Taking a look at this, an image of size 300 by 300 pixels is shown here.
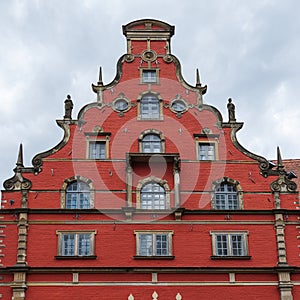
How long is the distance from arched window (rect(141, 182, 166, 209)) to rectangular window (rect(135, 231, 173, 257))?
1.26 m

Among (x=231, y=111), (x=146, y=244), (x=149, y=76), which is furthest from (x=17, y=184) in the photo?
(x=231, y=111)

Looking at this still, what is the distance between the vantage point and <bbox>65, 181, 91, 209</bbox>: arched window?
86.2 ft

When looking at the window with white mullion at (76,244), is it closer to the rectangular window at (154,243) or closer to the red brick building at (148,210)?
the red brick building at (148,210)

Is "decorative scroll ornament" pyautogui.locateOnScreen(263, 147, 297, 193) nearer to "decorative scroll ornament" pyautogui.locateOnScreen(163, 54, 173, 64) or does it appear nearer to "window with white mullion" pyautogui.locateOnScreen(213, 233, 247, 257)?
"window with white mullion" pyautogui.locateOnScreen(213, 233, 247, 257)

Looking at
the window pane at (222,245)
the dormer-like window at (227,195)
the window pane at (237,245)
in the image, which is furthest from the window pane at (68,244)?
the window pane at (237,245)

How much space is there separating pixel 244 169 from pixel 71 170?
788 cm

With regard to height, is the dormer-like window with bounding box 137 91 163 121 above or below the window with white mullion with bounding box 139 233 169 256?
above

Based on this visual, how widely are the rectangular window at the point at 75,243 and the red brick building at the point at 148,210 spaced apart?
0.14 feet

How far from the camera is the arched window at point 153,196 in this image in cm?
2639

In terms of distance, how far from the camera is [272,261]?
25.5 m

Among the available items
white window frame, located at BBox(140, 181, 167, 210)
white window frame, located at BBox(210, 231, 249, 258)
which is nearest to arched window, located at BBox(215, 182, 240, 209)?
white window frame, located at BBox(210, 231, 249, 258)

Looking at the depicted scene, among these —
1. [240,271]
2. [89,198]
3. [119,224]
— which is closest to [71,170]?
[89,198]

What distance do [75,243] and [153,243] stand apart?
334 centimetres

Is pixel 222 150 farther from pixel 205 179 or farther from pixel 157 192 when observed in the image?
pixel 157 192
